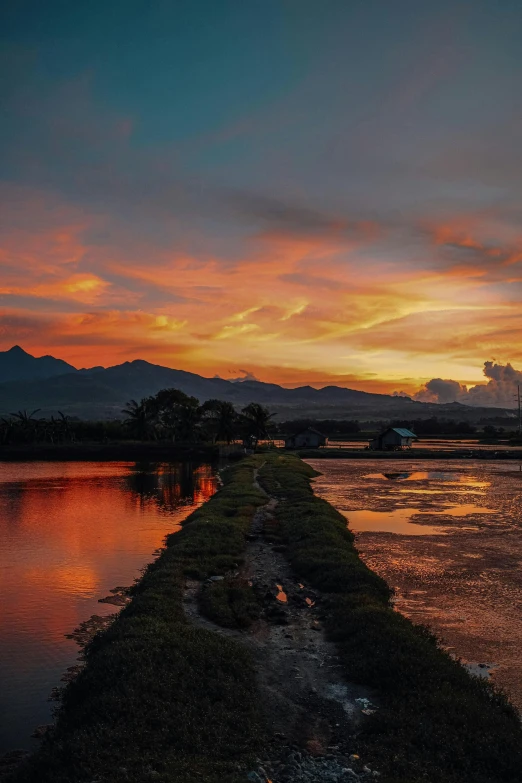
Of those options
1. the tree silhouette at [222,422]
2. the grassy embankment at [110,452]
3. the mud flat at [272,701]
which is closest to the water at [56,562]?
the mud flat at [272,701]

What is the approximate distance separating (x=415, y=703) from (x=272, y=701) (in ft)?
8.99

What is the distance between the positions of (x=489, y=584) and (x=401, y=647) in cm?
946

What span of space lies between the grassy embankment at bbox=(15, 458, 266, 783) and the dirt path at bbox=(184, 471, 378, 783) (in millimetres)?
472

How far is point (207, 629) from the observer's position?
1577 cm

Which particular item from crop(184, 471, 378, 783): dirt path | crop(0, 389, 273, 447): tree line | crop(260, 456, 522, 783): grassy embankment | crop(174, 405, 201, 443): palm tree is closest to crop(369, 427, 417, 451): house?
crop(0, 389, 273, 447): tree line

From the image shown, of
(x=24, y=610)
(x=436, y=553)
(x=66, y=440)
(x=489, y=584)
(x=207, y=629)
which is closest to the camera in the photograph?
(x=207, y=629)

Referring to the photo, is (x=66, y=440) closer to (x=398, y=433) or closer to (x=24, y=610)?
(x=398, y=433)

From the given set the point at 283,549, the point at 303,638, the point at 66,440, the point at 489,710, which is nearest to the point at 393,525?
the point at 283,549

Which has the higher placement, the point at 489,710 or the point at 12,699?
the point at 489,710

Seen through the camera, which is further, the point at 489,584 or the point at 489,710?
the point at 489,584

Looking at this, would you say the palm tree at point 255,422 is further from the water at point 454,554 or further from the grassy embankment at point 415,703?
the grassy embankment at point 415,703

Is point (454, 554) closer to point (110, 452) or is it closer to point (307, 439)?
point (110, 452)

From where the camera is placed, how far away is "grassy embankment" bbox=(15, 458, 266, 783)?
9289 millimetres

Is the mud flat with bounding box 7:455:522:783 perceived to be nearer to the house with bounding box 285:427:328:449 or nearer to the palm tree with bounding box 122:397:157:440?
the house with bounding box 285:427:328:449
